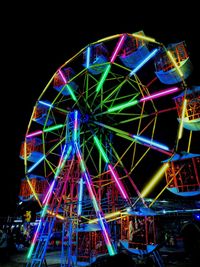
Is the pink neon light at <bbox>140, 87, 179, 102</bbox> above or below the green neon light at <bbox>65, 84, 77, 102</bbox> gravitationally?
below

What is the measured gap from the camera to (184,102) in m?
8.77

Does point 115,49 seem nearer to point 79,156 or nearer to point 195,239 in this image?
point 79,156

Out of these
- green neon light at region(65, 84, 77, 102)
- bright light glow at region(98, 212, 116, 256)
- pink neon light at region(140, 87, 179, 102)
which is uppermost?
green neon light at region(65, 84, 77, 102)

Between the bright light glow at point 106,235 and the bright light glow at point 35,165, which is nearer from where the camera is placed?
the bright light glow at point 106,235

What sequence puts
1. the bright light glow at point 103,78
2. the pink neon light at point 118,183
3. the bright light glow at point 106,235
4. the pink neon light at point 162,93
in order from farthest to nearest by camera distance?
the bright light glow at point 103,78
the pink neon light at point 162,93
the pink neon light at point 118,183
the bright light glow at point 106,235

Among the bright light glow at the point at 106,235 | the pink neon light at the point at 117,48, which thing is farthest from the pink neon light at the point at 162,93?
the bright light glow at the point at 106,235

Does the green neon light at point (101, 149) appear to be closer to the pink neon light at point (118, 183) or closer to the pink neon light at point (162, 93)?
the pink neon light at point (118, 183)

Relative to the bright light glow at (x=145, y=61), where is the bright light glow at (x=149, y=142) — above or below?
below

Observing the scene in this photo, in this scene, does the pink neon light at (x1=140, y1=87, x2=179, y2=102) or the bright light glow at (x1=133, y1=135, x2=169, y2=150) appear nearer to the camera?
the bright light glow at (x1=133, y1=135, x2=169, y2=150)

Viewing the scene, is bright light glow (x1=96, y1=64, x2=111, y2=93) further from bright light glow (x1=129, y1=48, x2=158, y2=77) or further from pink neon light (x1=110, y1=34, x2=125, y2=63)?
bright light glow (x1=129, y1=48, x2=158, y2=77)

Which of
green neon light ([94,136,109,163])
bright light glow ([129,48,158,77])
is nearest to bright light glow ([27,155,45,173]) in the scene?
green neon light ([94,136,109,163])

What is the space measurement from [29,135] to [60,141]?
183cm

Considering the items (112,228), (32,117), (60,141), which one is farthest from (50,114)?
(112,228)

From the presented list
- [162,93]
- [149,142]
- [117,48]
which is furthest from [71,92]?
[149,142]
